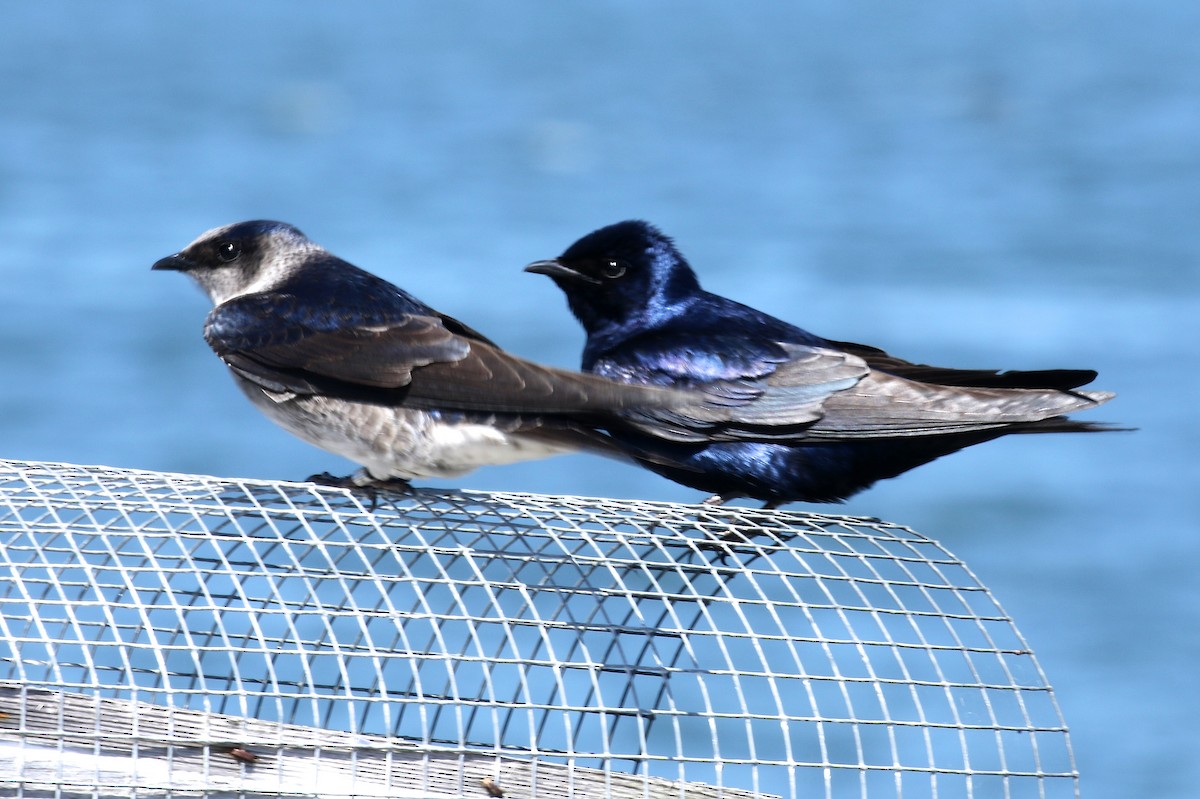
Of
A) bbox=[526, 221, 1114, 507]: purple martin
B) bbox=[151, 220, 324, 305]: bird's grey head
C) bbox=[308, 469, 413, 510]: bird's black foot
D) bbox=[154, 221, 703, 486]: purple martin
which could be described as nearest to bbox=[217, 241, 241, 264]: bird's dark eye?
bbox=[151, 220, 324, 305]: bird's grey head

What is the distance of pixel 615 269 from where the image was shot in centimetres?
552

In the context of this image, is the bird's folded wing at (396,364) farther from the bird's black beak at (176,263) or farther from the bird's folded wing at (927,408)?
the bird's folded wing at (927,408)

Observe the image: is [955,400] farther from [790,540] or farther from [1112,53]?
[1112,53]

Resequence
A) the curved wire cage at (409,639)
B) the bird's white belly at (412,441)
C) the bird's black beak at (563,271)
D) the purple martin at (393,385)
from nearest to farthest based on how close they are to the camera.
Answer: the curved wire cage at (409,639)
the purple martin at (393,385)
the bird's white belly at (412,441)
the bird's black beak at (563,271)

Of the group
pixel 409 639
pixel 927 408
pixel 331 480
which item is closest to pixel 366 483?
pixel 331 480

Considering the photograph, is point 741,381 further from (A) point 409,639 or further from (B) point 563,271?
(A) point 409,639

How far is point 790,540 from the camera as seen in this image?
14.7ft

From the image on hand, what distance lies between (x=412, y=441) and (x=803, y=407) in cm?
119

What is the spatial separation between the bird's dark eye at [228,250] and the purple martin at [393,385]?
1.06 feet

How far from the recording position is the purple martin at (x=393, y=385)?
4.18 metres

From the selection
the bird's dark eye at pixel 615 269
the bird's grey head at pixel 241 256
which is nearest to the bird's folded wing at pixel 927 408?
the bird's dark eye at pixel 615 269

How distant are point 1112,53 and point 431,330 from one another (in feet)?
103

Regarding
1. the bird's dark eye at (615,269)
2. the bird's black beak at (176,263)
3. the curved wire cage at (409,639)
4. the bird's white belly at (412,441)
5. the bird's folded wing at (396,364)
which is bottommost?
the curved wire cage at (409,639)

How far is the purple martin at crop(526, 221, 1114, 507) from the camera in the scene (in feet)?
15.7
